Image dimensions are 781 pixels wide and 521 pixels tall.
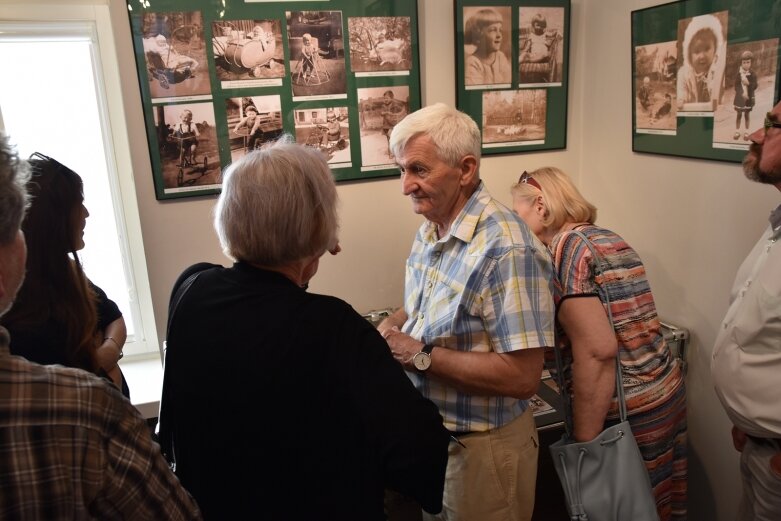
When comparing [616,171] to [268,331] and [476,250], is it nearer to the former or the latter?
[476,250]

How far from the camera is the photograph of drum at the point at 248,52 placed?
5.94ft

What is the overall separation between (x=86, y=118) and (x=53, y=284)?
1114 mm

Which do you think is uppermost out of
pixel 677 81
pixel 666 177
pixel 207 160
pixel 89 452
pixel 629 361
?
pixel 677 81

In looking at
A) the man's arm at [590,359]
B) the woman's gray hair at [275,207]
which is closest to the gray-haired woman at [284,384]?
the woman's gray hair at [275,207]

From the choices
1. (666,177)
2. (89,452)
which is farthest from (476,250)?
(666,177)

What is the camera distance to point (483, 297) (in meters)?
1.17

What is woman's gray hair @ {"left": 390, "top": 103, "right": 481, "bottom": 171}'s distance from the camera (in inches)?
49.9

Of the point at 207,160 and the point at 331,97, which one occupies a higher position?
the point at 331,97

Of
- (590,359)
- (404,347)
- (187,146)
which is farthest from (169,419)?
(187,146)

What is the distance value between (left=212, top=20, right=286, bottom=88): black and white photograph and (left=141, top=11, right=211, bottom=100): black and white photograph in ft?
0.18

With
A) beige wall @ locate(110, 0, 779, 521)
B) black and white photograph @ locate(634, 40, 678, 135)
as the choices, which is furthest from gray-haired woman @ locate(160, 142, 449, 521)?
black and white photograph @ locate(634, 40, 678, 135)

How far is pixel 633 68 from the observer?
1974 mm

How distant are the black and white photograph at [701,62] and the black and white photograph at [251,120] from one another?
1.35 metres

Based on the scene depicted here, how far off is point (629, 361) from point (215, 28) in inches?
64.6
